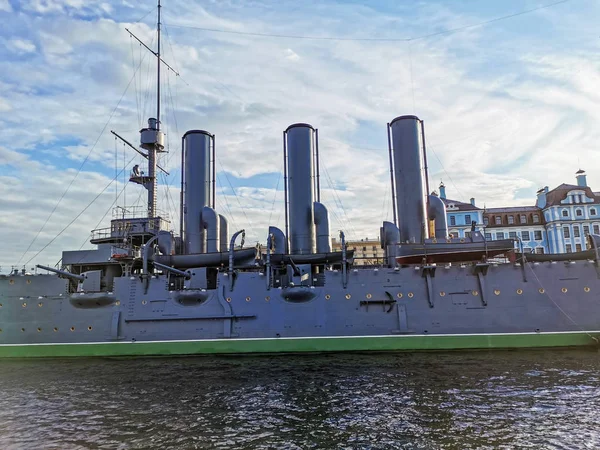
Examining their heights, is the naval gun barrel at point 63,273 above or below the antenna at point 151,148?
below

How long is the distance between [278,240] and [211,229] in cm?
382

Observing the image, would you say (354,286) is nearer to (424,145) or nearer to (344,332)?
(344,332)

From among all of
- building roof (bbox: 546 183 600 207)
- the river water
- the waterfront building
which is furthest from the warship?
building roof (bbox: 546 183 600 207)

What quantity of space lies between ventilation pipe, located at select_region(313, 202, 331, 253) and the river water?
684cm

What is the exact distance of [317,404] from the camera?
9.48 m

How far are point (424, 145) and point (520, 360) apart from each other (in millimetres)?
12606

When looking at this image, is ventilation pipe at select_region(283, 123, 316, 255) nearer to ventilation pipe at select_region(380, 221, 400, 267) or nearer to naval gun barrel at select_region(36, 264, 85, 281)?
ventilation pipe at select_region(380, 221, 400, 267)

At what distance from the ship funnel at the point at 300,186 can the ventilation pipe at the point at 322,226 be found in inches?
21.8

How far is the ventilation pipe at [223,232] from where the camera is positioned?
2208 cm

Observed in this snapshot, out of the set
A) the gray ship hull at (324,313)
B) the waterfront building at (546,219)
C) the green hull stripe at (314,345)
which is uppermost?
the waterfront building at (546,219)

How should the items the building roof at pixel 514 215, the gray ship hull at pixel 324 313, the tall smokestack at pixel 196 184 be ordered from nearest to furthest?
the gray ship hull at pixel 324 313
the tall smokestack at pixel 196 184
the building roof at pixel 514 215

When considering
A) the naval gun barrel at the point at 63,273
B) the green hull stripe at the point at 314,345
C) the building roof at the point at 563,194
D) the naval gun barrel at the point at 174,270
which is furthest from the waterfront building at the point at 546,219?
the naval gun barrel at the point at 63,273

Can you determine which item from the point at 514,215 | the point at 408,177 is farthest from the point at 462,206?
the point at 408,177

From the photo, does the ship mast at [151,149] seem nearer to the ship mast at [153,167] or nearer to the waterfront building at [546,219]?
the ship mast at [153,167]
